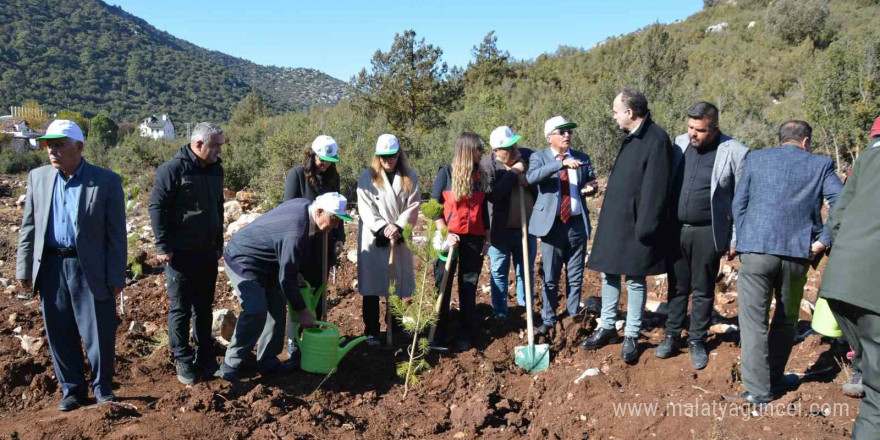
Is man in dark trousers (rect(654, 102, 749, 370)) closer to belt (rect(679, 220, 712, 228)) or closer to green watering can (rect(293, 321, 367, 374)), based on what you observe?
belt (rect(679, 220, 712, 228))

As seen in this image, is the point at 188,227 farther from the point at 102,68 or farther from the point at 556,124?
the point at 102,68

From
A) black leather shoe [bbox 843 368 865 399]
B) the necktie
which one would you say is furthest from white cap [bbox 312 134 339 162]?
black leather shoe [bbox 843 368 865 399]

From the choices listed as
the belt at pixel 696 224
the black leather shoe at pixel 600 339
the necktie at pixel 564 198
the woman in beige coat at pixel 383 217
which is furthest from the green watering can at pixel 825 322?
the woman in beige coat at pixel 383 217

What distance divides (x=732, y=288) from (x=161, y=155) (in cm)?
2073

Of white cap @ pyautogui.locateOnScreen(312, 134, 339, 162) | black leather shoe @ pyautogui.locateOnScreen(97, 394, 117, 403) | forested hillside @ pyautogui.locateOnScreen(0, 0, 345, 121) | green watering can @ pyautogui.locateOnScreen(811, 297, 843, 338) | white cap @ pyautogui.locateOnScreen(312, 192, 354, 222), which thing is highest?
forested hillside @ pyautogui.locateOnScreen(0, 0, 345, 121)

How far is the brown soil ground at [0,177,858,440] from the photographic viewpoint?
313 centimetres

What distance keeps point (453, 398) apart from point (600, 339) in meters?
1.32

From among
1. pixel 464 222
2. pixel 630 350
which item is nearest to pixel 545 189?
pixel 464 222

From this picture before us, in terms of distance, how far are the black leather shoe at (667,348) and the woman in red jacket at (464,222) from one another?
1.49 m

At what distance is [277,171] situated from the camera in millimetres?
13016

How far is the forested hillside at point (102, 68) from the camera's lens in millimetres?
64562

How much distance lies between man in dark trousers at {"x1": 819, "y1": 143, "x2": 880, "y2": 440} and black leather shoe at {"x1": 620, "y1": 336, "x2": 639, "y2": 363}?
157 cm

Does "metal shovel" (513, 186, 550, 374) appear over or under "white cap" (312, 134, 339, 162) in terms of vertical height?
under

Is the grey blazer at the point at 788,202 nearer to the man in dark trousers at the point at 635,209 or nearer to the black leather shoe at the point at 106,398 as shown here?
the man in dark trousers at the point at 635,209
